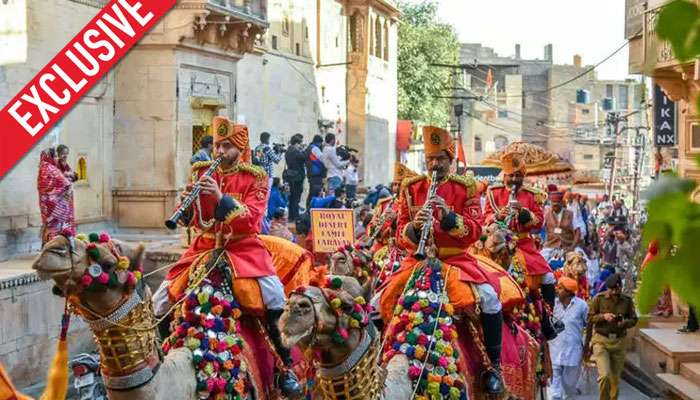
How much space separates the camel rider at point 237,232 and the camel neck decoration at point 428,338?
0.91 meters

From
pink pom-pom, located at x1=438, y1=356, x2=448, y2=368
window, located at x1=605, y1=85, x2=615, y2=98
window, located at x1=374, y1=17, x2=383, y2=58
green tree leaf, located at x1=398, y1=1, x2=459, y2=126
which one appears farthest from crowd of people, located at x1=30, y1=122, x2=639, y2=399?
window, located at x1=605, y1=85, x2=615, y2=98

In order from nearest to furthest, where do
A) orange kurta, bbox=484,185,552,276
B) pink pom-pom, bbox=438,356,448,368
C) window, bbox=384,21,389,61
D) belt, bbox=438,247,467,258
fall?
pink pom-pom, bbox=438,356,448,368
belt, bbox=438,247,467,258
orange kurta, bbox=484,185,552,276
window, bbox=384,21,389,61

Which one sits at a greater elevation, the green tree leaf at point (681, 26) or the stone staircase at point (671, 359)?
the green tree leaf at point (681, 26)

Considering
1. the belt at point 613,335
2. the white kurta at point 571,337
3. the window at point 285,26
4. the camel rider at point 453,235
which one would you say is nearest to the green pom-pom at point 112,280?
the camel rider at point 453,235

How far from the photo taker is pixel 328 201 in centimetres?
1952

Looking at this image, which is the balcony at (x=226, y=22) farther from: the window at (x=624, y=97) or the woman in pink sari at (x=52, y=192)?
the window at (x=624, y=97)

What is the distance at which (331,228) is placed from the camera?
15.9 metres

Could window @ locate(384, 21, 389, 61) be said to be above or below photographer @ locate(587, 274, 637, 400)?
above

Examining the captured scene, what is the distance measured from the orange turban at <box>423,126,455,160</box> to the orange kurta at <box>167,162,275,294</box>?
1276mm

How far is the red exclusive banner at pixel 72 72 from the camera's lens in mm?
18234

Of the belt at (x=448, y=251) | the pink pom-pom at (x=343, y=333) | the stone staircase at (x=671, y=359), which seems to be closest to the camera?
the pink pom-pom at (x=343, y=333)

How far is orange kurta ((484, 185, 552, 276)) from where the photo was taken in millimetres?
12844

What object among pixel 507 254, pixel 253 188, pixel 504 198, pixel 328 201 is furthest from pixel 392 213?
pixel 328 201

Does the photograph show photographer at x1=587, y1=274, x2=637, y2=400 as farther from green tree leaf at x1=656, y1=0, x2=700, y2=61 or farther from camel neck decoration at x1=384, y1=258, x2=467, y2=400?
green tree leaf at x1=656, y1=0, x2=700, y2=61
